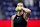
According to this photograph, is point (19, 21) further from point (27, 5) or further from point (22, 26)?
point (27, 5)

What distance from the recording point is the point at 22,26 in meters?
0.74

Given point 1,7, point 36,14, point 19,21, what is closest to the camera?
point 19,21

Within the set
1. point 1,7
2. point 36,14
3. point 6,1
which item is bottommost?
point 36,14

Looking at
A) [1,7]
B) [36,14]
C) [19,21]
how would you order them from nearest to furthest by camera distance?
[19,21] → [36,14] → [1,7]

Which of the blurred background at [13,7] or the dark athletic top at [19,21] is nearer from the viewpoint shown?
the dark athletic top at [19,21]

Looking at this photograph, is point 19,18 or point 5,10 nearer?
point 19,18

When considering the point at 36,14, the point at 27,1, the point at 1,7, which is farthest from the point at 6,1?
the point at 36,14

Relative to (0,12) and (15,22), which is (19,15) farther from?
(0,12)

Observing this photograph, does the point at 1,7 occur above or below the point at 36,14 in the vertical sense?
above

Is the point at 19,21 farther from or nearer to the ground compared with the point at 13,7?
nearer to the ground

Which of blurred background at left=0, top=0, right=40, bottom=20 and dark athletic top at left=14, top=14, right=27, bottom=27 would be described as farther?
blurred background at left=0, top=0, right=40, bottom=20

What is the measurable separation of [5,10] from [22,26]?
8.12 ft

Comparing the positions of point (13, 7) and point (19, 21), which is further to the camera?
point (13, 7)

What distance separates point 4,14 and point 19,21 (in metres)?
2.46
